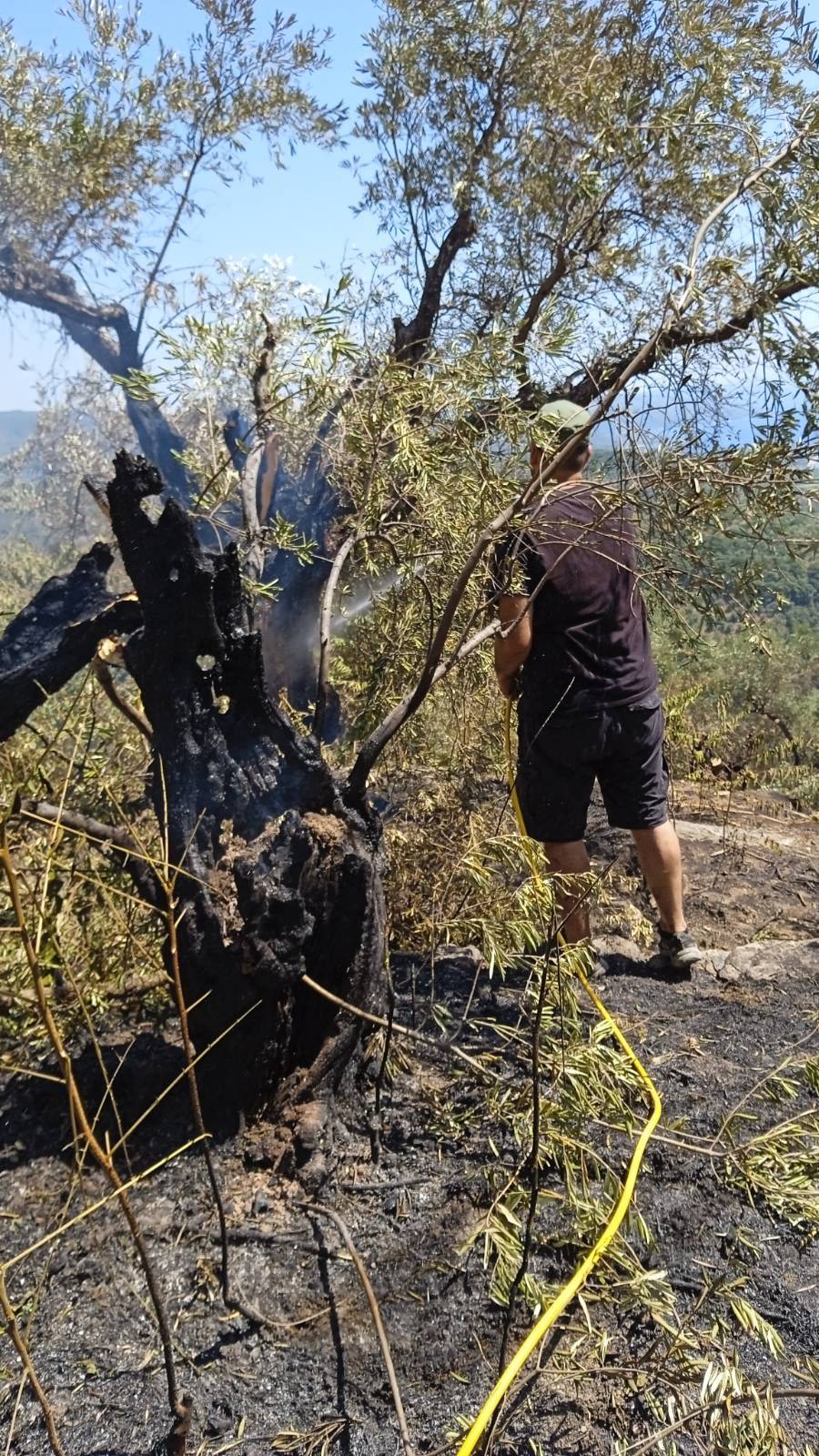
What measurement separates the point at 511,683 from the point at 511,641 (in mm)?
232

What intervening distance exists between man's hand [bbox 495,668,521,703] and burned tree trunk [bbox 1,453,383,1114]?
96 cm

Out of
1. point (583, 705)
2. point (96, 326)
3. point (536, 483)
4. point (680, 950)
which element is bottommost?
point (680, 950)

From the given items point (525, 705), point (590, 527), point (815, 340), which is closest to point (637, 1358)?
point (590, 527)

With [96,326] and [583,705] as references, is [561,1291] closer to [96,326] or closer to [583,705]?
[583,705]

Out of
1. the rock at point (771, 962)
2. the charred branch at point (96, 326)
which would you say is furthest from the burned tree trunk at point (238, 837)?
the charred branch at point (96, 326)

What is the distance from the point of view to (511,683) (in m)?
3.59

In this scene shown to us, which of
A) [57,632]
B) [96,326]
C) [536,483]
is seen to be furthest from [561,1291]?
[96,326]

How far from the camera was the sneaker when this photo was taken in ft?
12.3

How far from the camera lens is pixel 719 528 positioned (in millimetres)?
2770

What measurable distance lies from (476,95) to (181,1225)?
7.37m

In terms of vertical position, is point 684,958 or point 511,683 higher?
point 511,683

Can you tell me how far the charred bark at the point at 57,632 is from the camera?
A: 111 inches

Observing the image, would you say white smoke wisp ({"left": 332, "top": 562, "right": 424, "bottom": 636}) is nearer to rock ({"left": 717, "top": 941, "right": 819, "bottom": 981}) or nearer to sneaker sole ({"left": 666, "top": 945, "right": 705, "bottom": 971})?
sneaker sole ({"left": 666, "top": 945, "right": 705, "bottom": 971})

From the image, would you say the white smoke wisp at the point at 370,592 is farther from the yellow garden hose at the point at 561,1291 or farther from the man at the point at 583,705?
the yellow garden hose at the point at 561,1291
